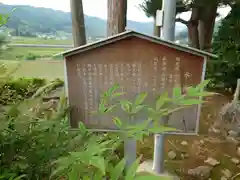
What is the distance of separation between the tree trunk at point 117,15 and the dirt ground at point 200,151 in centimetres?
125

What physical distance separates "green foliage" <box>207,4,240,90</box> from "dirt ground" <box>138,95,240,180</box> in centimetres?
74

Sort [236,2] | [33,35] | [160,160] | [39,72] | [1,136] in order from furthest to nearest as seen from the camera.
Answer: [236,2] → [39,72] → [33,35] → [160,160] → [1,136]

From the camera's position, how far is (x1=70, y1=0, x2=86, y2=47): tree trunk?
123 inches

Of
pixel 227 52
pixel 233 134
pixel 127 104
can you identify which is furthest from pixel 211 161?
pixel 127 104

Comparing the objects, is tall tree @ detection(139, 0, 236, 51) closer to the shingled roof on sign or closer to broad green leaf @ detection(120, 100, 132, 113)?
the shingled roof on sign

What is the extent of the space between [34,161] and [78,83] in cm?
61


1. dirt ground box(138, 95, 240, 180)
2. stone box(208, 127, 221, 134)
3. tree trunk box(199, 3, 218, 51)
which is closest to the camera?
dirt ground box(138, 95, 240, 180)

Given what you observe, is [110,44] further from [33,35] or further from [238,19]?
[238,19]

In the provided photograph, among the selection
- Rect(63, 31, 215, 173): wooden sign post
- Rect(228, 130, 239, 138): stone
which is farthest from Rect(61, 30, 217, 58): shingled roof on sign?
Rect(228, 130, 239, 138): stone

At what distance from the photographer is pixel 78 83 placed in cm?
124

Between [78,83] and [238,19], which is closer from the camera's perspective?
[78,83]

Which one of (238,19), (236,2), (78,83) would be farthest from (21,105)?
(236,2)

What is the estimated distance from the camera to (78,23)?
10.6 ft

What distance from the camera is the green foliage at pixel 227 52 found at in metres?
3.11
